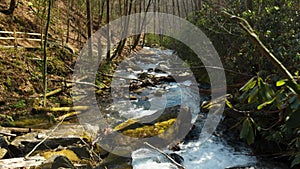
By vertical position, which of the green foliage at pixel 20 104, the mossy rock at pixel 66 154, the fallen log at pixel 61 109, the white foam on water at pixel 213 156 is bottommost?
the white foam on water at pixel 213 156

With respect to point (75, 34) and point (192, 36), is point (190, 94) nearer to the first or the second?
point (192, 36)

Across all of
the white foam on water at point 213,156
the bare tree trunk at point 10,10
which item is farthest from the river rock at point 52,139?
the bare tree trunk at point 10,10

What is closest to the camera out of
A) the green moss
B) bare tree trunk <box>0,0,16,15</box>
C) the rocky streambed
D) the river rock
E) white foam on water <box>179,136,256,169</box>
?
the rocky streambed

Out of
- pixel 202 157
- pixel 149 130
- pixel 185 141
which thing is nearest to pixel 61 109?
pixel 149 130

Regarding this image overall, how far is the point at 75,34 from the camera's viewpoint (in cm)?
1739

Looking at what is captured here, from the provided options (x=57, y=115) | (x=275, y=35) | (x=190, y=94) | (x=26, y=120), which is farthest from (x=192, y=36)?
(x=26, y=120)

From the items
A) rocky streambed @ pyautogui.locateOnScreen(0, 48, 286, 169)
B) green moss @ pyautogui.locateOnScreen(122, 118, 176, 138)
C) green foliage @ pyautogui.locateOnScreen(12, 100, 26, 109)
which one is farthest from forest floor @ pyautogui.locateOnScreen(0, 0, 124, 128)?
green moss @ pyautogui.locateOnScreen(122, 118, 176, 138)

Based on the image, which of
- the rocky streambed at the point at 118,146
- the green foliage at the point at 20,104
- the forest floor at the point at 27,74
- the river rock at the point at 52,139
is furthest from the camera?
the green foliage at the point at 20,104

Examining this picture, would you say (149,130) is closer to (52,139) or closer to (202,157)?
(202,157)

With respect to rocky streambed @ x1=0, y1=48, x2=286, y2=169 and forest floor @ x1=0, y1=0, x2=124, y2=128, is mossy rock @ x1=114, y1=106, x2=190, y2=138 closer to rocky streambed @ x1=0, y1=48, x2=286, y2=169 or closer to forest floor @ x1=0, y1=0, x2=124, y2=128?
rocky streambed @ x1=0, y1=48, x2=286, y2=169

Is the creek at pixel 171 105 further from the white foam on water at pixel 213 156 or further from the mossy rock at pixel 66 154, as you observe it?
the mossy rock at pixel 66 154

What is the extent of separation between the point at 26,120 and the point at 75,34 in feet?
37.8

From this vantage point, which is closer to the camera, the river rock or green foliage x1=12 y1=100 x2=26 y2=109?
the river rock

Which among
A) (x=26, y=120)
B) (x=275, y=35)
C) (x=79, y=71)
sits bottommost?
(x=26, y=120)
